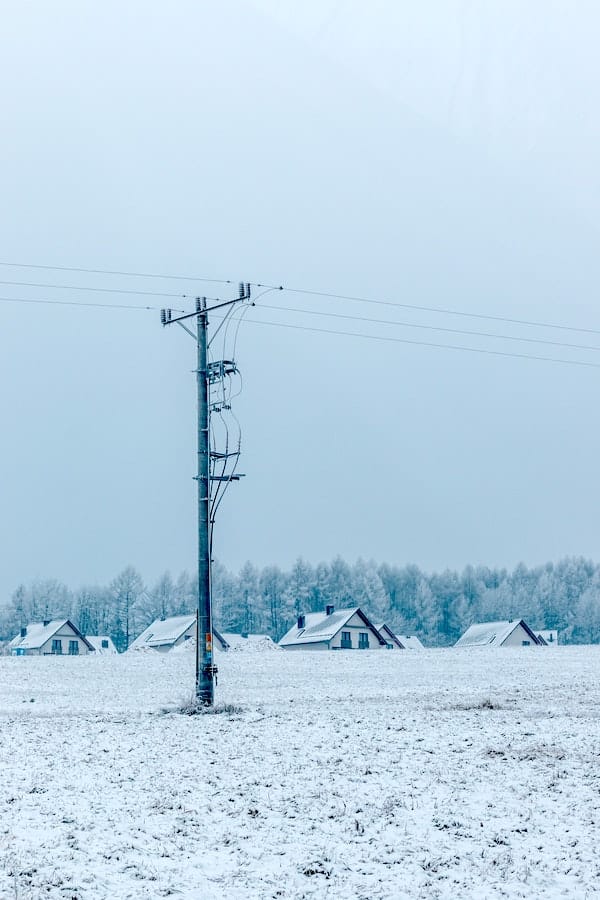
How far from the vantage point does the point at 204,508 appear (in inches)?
1188

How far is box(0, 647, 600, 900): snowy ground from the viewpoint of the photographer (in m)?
13.5

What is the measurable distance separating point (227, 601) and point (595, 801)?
6592 inches

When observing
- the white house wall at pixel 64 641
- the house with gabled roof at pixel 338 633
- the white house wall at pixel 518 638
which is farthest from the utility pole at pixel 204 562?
the white house wall at pixel 64 641

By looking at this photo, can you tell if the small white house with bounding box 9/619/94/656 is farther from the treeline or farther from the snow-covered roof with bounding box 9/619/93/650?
the treeline

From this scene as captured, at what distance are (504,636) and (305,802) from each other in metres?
105

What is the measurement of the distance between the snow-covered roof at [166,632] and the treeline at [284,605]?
44460mm

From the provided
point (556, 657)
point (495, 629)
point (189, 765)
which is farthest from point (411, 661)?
point (495, 629)

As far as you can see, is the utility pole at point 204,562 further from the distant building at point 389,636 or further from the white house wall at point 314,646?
the distant building at point 389,636

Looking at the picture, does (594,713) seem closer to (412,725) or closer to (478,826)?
(412,725)

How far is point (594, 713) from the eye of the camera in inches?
1027

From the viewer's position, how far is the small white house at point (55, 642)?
417 feet

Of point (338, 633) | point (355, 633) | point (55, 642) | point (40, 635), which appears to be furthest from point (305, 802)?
point (40, 635)

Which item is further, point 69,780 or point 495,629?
point 495,629

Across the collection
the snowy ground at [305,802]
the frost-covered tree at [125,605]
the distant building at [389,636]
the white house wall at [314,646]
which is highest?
the frost-covered tree at [125,605]
